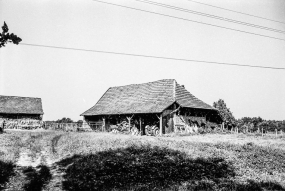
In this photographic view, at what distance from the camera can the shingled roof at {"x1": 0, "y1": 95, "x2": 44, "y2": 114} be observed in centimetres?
4035

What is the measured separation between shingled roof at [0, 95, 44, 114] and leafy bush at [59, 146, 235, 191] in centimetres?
3419

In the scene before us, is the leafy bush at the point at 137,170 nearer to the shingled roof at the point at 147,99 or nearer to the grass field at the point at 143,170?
the grass field at the point at 143,170

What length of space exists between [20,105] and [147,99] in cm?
2612

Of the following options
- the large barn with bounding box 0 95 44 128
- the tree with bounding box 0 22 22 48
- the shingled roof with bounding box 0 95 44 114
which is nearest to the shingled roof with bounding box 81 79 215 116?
the large barn with bounding box 0 95 44 128

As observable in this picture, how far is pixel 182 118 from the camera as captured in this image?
27.6 meters

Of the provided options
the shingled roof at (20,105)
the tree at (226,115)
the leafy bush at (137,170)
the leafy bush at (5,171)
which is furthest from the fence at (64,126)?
the leafy bush at (5,171)

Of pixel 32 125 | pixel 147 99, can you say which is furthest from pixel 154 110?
pixel 32 125

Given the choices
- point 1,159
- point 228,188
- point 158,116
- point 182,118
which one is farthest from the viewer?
point 182,118

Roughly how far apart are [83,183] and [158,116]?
18211 millimetres

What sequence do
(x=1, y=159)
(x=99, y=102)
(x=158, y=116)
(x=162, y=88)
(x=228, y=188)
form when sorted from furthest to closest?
(x=99, y=102), (x=162, y=88), (x=158, y=116), (x=1, y=159), (x=228, y=188)

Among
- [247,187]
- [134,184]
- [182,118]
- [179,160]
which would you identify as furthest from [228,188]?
[182,118]

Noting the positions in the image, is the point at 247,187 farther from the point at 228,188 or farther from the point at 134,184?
the point at 134,184

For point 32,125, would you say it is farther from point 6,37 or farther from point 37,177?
point 6,37

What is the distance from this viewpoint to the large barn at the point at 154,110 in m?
26.6
